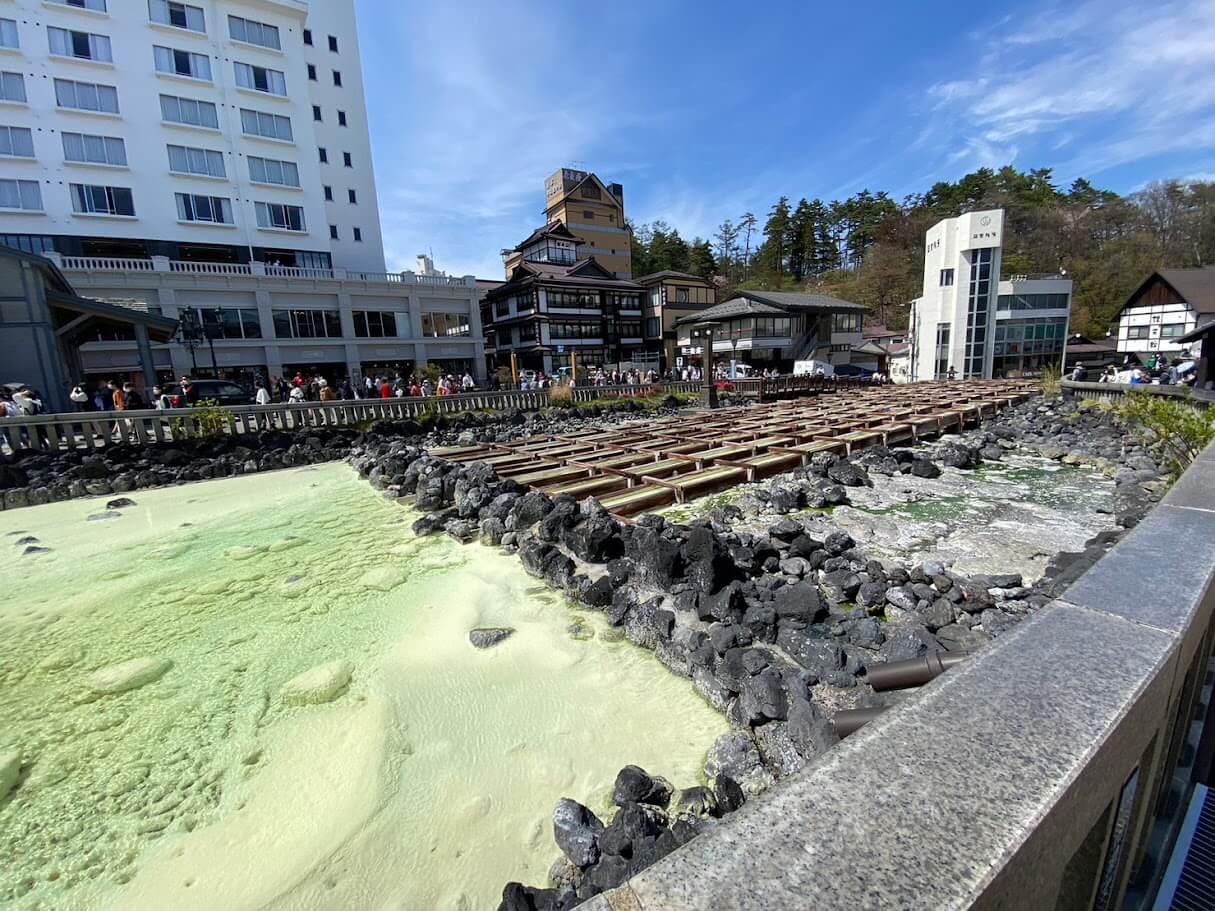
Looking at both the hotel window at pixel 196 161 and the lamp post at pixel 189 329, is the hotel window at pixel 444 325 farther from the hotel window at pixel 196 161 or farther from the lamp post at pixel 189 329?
the hotel window at pixel 196 161

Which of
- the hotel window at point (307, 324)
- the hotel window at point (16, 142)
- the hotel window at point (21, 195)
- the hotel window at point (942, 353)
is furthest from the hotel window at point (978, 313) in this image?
the hotel window at point (16, 142)

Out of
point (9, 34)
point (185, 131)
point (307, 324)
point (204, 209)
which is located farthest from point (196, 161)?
point (307, 324)

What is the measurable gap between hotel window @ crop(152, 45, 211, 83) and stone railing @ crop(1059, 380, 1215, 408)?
151 feet

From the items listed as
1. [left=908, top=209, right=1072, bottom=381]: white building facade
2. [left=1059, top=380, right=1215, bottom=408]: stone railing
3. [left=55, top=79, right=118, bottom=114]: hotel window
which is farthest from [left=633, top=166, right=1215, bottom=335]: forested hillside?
[left=55, top=79, right=118, bottom=114]: hotel window

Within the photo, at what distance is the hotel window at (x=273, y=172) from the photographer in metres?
32.0

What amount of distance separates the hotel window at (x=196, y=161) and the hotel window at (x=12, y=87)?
5.88 m

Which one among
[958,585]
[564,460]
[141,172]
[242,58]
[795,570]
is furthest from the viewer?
[242,58]

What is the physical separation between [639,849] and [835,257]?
74.8 metres

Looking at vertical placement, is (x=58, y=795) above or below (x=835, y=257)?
below

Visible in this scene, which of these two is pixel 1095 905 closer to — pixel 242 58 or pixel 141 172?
pixel 141 172

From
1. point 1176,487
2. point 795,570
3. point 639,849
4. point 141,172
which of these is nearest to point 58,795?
point 639,849

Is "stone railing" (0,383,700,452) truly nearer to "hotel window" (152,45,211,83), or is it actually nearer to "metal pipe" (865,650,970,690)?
"metal pipe" (865,650,970,690)

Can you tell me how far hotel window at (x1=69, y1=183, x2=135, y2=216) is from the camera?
2762 centimetres

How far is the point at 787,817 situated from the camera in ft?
3.72
